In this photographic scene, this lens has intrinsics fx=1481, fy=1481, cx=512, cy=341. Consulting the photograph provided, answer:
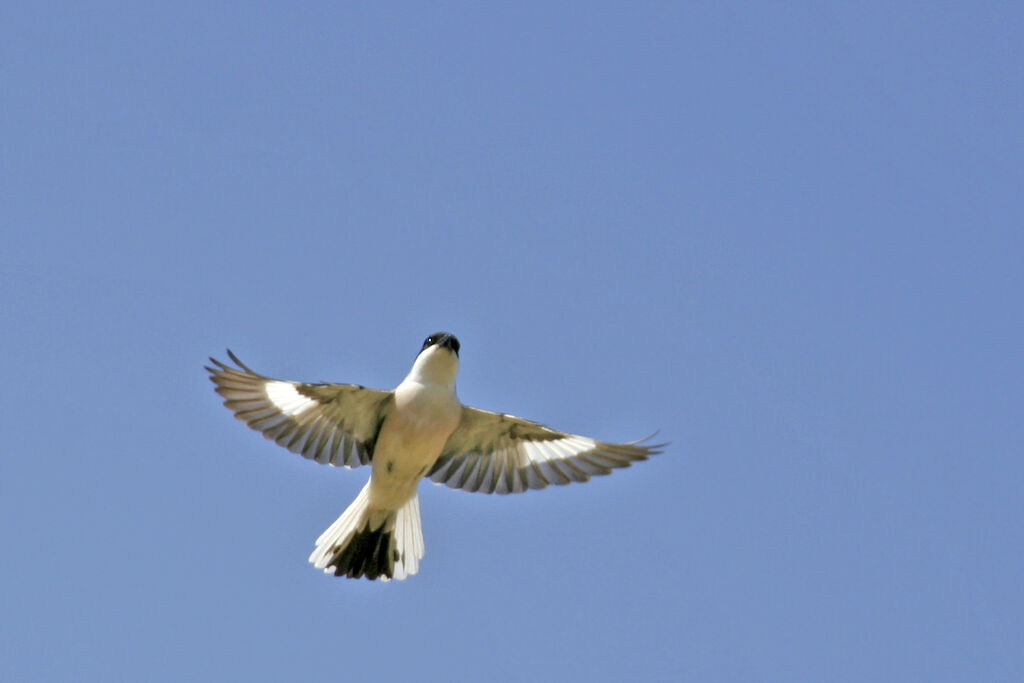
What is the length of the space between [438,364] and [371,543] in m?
1.83

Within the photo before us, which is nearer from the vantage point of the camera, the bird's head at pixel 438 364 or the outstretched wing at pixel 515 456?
the bird's head at pixel 438 364

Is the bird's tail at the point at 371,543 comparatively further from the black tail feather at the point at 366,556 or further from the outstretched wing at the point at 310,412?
the outstretched wing at the point at 310,412

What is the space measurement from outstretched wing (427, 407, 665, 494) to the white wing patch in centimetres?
131

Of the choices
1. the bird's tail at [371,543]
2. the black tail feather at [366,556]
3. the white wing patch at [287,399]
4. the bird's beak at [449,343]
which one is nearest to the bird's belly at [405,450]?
the bird's tail at [371,543]

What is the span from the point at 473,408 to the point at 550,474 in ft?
3.19

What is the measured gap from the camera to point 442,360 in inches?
486

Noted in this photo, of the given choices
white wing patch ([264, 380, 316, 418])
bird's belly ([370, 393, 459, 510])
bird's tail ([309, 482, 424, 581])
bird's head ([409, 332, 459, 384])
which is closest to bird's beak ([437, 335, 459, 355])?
bird's head ([409, 332, 459, 384])

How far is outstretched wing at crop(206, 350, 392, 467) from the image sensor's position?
1241 cm

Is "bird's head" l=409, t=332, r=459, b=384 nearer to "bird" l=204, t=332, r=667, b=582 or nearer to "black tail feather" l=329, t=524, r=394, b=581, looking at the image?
"bird" l=204, t=332, r=667, b=582

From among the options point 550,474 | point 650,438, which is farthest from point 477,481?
point 650,438

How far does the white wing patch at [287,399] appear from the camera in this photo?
12477 mm

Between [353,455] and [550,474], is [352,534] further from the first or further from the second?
[550,474]

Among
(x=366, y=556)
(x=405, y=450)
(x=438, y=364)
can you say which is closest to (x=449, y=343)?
(x=438, y=364)

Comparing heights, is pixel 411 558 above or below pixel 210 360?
below
